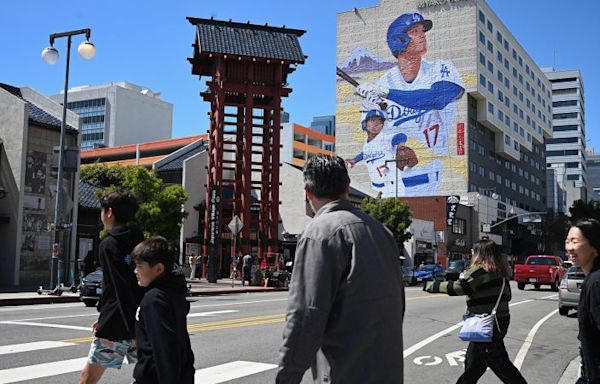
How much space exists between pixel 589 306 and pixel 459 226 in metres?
69.6

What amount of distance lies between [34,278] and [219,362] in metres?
19.8

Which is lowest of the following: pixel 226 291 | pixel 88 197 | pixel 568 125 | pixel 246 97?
pixel 226 291

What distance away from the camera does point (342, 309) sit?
2.96 m

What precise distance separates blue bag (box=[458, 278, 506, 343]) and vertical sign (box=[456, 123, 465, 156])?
245 ft

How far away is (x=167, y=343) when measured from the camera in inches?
138

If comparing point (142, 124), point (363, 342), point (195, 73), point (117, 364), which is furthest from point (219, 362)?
point (142, 124)

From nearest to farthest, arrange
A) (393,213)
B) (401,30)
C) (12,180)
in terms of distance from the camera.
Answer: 1. (12,180)
2. (393,213)
3. (401,30)

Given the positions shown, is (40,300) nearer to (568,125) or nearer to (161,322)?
(161,322)

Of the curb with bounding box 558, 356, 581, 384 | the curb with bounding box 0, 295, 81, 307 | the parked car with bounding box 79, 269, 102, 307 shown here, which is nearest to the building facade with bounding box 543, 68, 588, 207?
the curb with bounding box 0, 295, 81, 307

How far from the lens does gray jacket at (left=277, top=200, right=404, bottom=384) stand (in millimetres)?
2854

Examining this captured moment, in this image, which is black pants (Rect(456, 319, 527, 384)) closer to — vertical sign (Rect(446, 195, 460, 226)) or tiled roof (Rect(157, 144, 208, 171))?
tiled roof (Rect(157, 144, 208, 171))

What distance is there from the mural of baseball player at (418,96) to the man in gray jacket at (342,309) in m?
78.1

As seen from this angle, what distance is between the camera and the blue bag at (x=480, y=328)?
579 centimetres

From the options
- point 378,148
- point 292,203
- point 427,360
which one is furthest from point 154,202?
point 378,148
